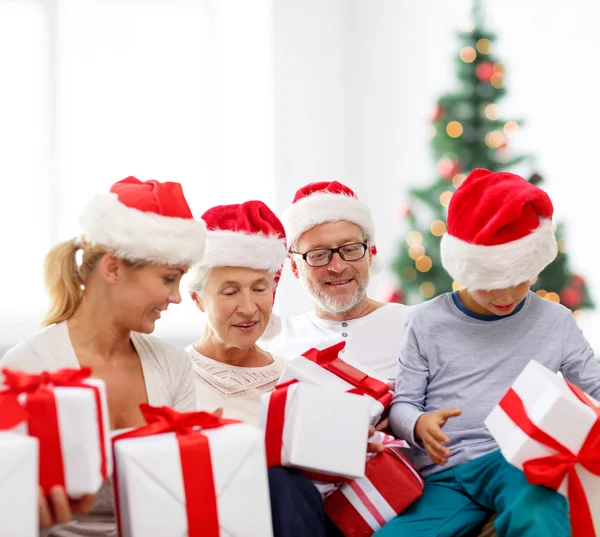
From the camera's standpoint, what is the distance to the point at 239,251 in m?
2.43

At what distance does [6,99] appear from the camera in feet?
16.9

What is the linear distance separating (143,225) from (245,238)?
596 mm

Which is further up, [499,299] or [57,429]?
[499,299]

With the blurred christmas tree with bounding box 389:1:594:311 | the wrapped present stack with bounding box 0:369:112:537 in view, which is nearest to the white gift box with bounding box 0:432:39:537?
the wrapped present stack with bounding box 0:369:112:537

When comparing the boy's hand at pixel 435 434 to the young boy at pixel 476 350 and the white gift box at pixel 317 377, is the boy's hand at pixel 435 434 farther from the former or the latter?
the white gift box at pixel 317 377

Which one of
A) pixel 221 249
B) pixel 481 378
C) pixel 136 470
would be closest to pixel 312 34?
pixel 221 249

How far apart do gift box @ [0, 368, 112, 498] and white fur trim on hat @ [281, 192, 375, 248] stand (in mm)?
1414

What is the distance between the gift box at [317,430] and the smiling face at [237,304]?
1.74 feet

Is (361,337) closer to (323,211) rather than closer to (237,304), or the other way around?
(323,211)

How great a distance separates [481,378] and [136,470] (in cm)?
104

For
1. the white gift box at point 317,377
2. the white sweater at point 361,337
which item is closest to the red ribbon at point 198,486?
the white gift box at point 317,377

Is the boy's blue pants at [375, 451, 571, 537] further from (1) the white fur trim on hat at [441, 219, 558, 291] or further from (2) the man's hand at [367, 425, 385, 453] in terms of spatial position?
(1) the white fur trim on hat at [441, 219, 558, 291]

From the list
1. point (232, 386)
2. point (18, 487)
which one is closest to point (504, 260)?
point (232, 386)

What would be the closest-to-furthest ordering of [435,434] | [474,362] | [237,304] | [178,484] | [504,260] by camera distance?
[178,484]
[435,434]
[504,260]
[474,362]
[237,304]
